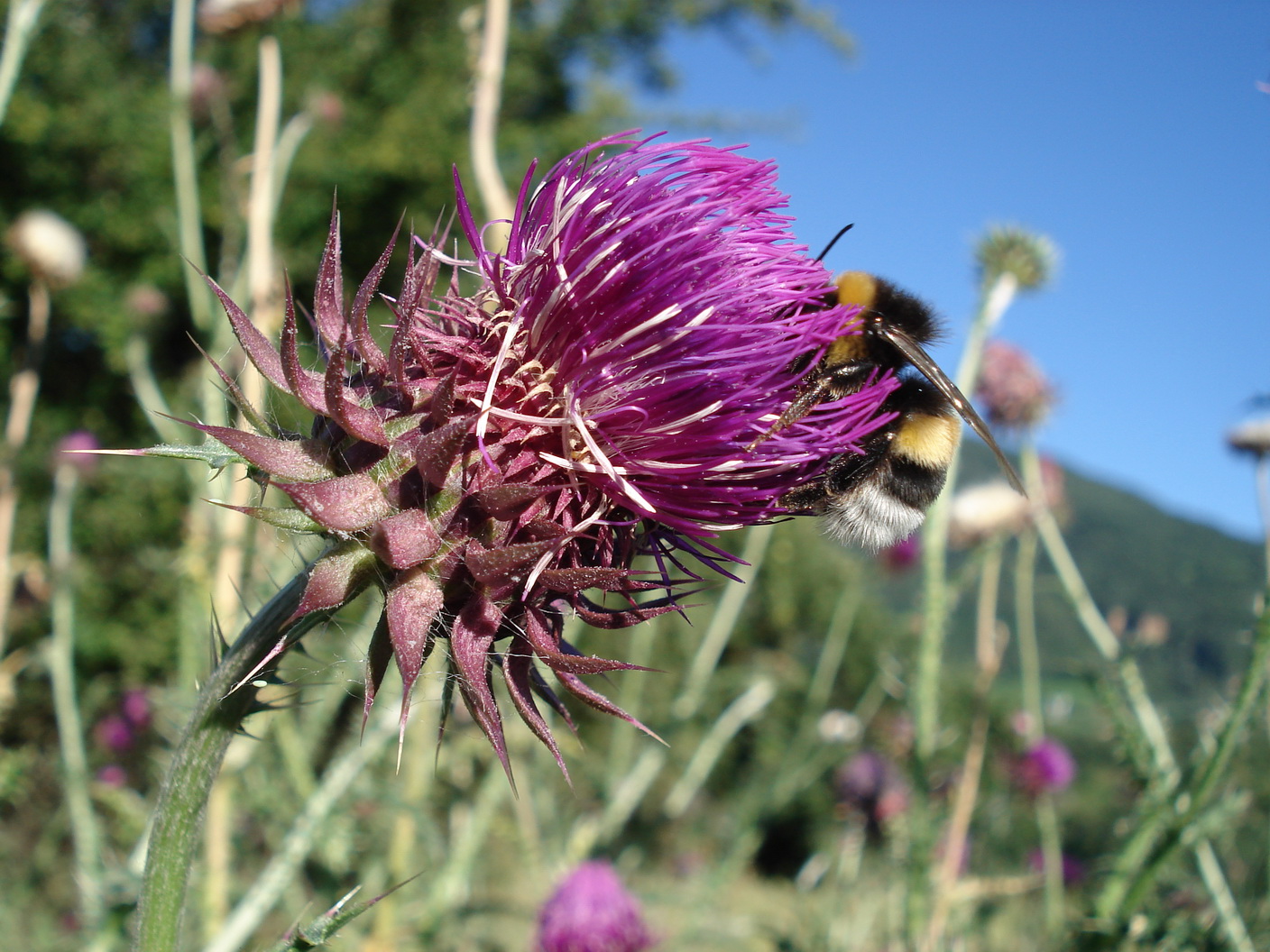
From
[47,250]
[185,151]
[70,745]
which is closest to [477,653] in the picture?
[70,745]

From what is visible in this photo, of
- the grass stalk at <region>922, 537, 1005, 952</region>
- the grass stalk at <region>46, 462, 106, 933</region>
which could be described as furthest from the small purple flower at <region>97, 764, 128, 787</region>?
the grass stalk at <region>922, 537, 1005, 952</region>

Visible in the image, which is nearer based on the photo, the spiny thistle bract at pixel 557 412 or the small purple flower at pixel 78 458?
the spiny thistle bract at pixel 557 412

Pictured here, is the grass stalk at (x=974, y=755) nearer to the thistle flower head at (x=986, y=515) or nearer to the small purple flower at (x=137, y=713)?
the thistle flower head at (x=986, y=515)

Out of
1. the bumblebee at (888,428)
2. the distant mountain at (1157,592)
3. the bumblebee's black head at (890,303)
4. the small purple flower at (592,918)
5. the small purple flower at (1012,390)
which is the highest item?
the bumblebee's black head at (890,303)

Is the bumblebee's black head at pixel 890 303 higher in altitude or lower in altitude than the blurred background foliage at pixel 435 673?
higher

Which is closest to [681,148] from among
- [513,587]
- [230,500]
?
[513,587]

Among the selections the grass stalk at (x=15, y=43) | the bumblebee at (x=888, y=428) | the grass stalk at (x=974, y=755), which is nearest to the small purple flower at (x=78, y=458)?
the grass stalk at (x=15, y=43)
